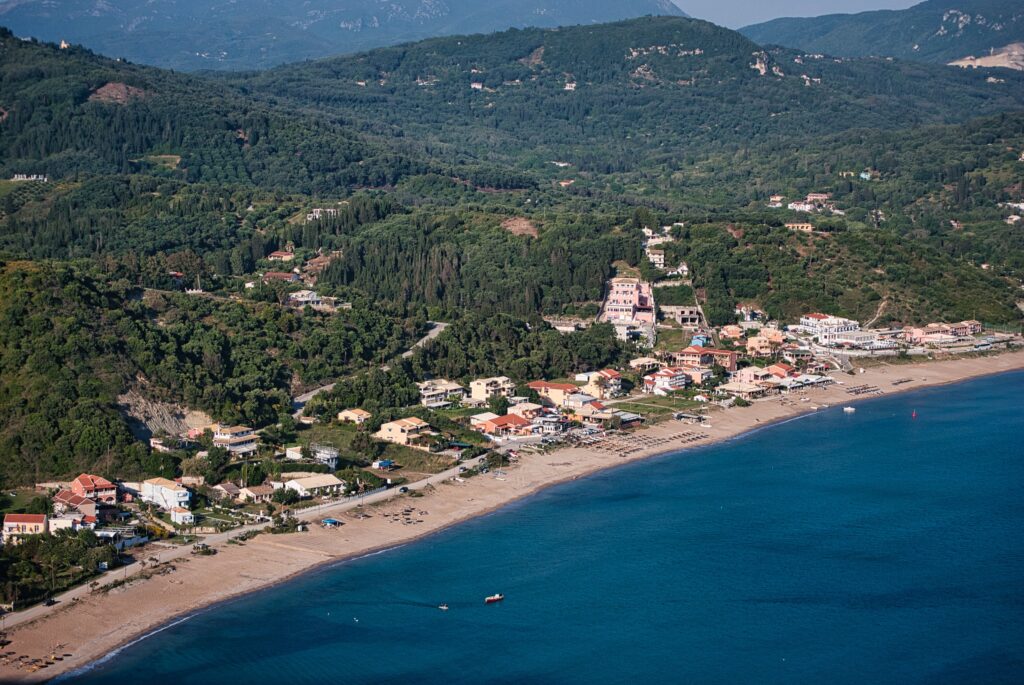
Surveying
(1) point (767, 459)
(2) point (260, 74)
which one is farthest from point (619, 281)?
(2) point (260, 74)

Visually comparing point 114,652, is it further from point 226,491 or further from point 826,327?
point 826,327

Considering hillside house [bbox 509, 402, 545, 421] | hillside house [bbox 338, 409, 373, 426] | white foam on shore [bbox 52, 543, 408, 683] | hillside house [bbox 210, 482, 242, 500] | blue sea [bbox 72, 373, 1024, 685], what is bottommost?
blue sea [bbox 72, 373, 1024, 685]

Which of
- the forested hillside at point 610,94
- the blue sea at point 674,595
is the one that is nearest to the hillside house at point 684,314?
the blue sea at point 674,595

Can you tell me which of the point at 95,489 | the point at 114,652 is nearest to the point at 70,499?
the point at 95,489

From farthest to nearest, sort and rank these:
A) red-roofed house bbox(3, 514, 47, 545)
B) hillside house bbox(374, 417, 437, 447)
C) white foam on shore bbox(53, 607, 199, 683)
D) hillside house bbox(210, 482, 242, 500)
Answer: hillside house bbox(374, 417, 437, 447) < hillside house bbox(210, 482, 242, 500) < red-roofed house bbox(3, 514, 47, 545) < white foam on shore bbox(53, 607, 199, 683)

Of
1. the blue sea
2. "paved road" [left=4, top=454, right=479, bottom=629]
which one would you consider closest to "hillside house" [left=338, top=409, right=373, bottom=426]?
"paved road" [left=4, top=454, right=479, bottom=629]

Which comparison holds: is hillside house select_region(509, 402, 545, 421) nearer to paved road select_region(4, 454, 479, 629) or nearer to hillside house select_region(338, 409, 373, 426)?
hillside house select_region(338, 409, 373, 426)
